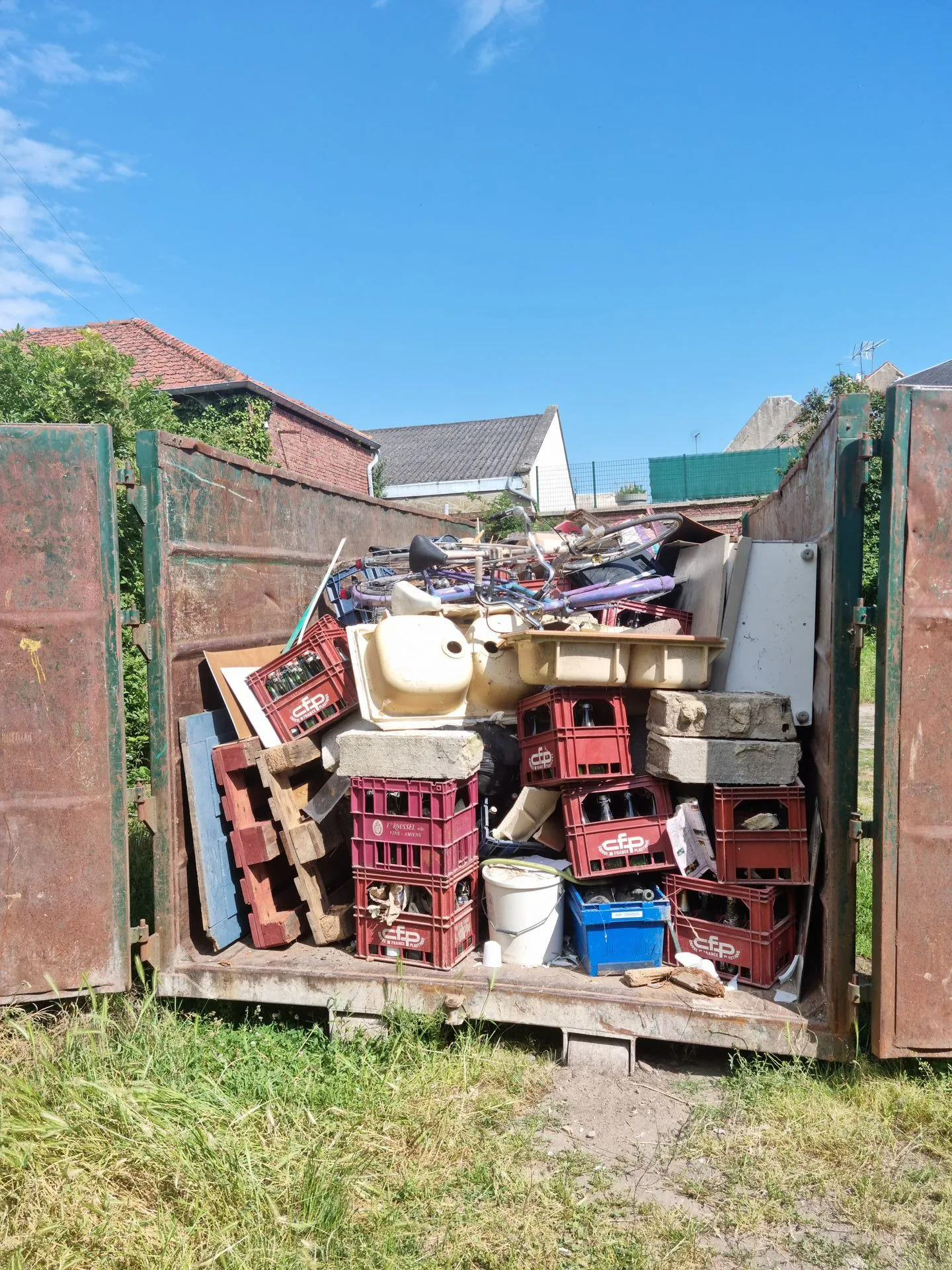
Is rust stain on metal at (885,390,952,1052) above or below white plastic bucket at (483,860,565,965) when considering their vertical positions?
above

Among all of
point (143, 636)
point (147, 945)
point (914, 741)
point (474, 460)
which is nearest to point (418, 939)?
point (147, 945)

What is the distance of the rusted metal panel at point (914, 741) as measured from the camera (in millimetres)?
2637

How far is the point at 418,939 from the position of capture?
3.28 meters

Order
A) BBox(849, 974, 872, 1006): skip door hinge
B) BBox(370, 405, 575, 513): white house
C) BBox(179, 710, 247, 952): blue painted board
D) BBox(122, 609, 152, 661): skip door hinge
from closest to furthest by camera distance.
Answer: BBox(849, 974, 872, 1006): skip door hinge < BBox(122, 609, 152, 661): skip door hinge < BBox(179, 710, 247, 952): blue painted board < BBox(370, 405, 575, 513): white house

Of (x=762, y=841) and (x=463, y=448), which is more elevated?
(x=463, y=448)

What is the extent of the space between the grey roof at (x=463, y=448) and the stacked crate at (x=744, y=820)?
1050 inches

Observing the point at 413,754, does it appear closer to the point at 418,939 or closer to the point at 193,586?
the point at 418,939

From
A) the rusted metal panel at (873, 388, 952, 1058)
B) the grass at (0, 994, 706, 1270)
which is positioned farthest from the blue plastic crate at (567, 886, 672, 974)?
the rusted metal panel at (873, 388, 952, 1058)

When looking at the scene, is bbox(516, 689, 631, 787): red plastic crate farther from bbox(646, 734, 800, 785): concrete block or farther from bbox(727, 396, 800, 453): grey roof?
bbox(727, 396, 800, 453): grey roof

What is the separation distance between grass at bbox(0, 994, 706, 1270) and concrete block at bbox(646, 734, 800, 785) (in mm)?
1203

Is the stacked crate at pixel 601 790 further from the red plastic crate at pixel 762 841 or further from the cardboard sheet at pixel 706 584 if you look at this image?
the cardboard sheet at pixel 706 584

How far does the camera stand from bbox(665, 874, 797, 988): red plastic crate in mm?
3117

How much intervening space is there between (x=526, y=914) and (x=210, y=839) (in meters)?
1.34

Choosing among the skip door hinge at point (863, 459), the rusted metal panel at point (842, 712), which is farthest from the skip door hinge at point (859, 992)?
the skip door hinge at point (863, 459)
